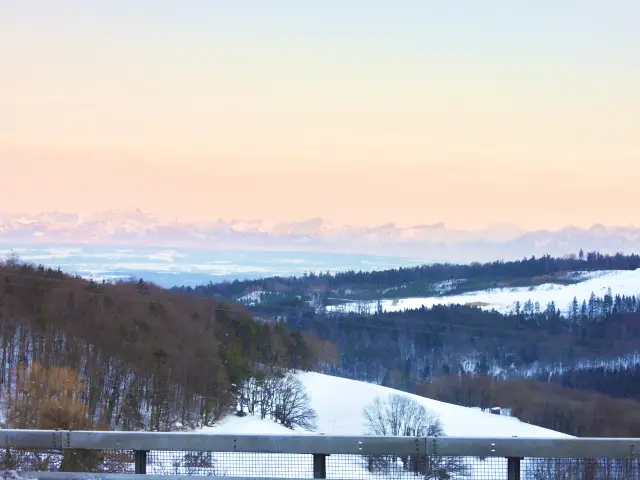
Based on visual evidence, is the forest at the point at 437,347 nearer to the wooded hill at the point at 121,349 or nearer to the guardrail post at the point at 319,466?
the wooded hill at the point at 121,349

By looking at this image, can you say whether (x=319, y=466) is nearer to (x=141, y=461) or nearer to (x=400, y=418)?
(x=141, y=461)

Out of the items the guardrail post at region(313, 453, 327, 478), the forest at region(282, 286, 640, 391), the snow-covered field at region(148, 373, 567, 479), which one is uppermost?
the forest at region(282, 286, 640, 391)

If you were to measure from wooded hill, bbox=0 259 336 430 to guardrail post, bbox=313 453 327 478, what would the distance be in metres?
51.3

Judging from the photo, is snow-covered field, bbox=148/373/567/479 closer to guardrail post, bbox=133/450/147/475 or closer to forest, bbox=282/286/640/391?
forest, bbox=282/286/640/391

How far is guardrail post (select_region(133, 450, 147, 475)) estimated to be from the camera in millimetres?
9656

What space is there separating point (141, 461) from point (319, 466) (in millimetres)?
2109

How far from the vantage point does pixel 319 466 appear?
9.53 m

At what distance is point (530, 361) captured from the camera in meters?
158

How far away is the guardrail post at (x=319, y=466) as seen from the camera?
9508 mm

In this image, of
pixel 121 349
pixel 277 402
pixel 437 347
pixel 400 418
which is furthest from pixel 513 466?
pixel 437 347

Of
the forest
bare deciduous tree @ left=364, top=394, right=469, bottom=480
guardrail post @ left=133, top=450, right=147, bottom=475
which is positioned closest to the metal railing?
guardrail post @ left=133, top=450, right=147, bottom=475

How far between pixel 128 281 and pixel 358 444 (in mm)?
104209

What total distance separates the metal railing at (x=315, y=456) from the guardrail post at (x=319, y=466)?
0.5 inches

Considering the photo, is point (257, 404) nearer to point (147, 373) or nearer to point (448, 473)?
point (147, 373)
